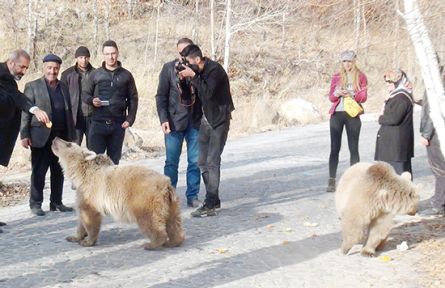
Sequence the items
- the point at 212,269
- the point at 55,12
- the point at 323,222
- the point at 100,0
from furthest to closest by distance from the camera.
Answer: the point at 100,0 → the point at 55,12 → the point at 323,222 → the point at 212,269

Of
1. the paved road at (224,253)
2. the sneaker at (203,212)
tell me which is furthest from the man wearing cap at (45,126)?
the sneaker at (203,212)

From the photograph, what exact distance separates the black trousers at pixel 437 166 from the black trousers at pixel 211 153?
2905mm

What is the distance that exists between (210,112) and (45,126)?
7.50ft

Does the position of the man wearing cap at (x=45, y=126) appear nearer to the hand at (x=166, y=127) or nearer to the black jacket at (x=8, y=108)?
the black jacket at (x=8, y=108)

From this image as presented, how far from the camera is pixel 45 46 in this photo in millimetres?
35188

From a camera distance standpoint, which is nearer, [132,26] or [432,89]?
[432,89]

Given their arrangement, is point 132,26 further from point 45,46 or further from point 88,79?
point 88,79

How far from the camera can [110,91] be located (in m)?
9.41

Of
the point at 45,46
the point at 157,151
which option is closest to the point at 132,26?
the point at 45,46

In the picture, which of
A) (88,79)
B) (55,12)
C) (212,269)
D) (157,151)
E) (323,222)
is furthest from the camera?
(55,12)

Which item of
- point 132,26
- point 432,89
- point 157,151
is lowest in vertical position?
point 157,151

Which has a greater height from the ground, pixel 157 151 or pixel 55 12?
pixel 55 12

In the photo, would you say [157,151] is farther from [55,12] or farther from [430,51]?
[55,12]

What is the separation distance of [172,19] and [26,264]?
110 feet
